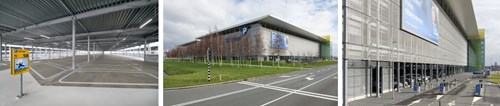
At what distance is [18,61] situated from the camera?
15.5 ft

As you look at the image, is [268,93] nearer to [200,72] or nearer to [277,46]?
[277,46]

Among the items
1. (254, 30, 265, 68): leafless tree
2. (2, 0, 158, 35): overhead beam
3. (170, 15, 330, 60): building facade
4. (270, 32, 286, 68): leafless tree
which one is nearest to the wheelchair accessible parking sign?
(2, 0, 158, 35): overhead beam

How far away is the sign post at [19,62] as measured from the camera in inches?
179

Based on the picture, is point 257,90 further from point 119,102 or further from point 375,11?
point 375,11

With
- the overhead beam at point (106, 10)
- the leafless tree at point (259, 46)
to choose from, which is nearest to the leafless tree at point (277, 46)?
the leafless tree at point (259, 46)

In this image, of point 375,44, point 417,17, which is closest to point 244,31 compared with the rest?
point 375,44

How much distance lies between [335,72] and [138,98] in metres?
4.41

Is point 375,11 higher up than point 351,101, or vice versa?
point 375,11

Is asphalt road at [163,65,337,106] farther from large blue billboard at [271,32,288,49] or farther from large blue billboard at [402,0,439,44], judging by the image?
large blue billboard at [402,0,439,44]

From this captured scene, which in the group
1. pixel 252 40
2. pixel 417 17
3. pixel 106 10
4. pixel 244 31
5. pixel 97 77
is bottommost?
pixel 97 77

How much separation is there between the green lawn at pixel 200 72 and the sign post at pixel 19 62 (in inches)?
169

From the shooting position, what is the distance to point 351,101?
17.7 feet

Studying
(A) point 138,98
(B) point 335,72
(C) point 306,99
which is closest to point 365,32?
(B) point 335,72

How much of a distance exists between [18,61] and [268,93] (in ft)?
18.1
